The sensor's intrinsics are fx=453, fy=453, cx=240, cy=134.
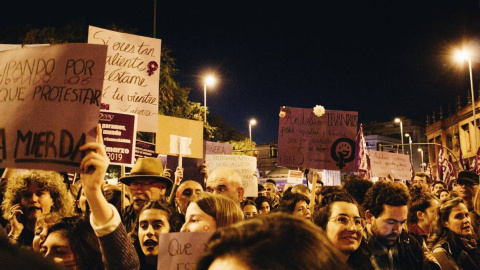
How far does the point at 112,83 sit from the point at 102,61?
321 cm

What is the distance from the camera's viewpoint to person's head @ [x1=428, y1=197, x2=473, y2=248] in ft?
16.7

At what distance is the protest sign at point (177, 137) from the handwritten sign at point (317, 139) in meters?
1.47

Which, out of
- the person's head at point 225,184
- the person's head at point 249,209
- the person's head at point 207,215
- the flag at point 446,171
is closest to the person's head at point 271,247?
the person's head at point 207,215

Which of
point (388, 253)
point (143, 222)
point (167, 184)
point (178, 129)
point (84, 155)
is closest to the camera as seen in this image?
point (84, 155)

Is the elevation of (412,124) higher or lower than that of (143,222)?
higher

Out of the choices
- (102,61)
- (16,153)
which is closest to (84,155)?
(16,153)

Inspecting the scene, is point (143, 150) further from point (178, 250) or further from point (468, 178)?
point (468, 178)

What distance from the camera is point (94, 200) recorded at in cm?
237

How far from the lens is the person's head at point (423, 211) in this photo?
5.80 m

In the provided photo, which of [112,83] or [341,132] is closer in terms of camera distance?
[112,83]

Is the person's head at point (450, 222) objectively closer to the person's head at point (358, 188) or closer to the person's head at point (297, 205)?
the person's head at point (358, 188)

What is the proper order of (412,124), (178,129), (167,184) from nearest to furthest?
1. (167,184)
2. (178,129)
3. (412,124)

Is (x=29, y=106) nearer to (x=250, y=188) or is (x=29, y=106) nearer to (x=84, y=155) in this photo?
(x=84, y=155)

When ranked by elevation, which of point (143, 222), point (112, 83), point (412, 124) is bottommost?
point (143, 222)
